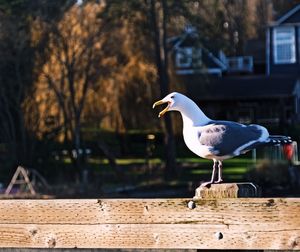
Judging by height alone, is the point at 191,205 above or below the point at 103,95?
above

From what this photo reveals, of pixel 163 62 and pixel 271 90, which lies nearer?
pixel 163 62

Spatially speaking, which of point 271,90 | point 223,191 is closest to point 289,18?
point 271,90

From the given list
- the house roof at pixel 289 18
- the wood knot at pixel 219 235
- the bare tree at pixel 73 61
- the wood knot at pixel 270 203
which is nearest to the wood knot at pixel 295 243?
the wood knot at pixel 270 203

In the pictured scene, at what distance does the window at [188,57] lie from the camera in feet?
114

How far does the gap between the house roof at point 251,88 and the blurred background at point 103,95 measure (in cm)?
512

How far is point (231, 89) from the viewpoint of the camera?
4703cm

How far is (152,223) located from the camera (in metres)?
3.23

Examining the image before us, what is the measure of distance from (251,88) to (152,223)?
4389 centimetres

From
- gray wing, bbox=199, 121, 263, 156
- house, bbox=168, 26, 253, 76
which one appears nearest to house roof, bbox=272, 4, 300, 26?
house, bbox=168, 26, 253, 76

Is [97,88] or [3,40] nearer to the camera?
[3,40]

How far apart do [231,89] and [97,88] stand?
688 inches

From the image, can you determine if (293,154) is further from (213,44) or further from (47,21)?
(47,21)

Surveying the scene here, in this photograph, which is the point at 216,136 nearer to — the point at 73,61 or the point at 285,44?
the point at 73,61

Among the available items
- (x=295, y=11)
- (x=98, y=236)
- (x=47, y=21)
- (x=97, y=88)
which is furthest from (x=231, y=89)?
(x=98, y=236)
